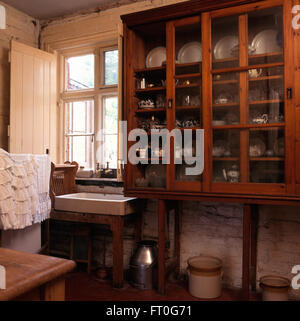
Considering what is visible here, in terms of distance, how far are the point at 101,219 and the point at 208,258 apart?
3.57 feet

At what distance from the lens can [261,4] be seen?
2.27 m

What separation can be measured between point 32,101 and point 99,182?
1299 mm

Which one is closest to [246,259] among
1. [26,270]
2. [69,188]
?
[26,270]

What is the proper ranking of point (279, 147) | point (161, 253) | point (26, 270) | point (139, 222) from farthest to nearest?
point (139, 222)
point (161, 253)
point (279, 147)
point (26, 270)

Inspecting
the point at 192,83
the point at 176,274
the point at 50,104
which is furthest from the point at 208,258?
the point at 50,104

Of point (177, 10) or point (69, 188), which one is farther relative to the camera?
point (69, 188)

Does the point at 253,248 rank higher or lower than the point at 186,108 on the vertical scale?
lower

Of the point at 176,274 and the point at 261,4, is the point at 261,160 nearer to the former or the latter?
the point at 261,4

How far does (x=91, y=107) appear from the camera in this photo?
3.80 metres

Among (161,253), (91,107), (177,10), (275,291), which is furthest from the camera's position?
(91,107)

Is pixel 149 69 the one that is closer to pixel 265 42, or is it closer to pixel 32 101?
pixel 265 42

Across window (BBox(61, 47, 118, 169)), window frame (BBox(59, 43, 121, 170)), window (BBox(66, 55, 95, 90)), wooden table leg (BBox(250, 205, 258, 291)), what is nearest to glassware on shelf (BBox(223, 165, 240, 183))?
wooden table leg (BBox(250, 205, 258, 291))
